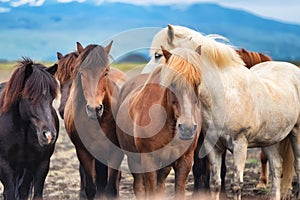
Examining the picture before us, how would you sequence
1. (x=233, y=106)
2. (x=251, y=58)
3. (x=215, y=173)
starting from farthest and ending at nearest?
1. (x=251, y=58)
2. (x=215, y=173)
3. (x=233, y=106)

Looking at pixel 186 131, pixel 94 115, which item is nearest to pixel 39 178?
pixel 94 115

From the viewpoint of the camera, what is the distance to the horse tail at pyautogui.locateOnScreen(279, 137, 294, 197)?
26.2 ft

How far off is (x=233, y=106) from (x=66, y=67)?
251 centimetres

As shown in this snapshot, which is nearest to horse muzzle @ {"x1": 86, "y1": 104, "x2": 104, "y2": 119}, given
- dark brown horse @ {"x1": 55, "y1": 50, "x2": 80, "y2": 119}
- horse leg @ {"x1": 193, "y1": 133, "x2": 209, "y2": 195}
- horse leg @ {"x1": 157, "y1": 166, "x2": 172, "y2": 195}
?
horse leg @ {"x1": 157, "y1": 166, "x2": 172, "y2": 195}

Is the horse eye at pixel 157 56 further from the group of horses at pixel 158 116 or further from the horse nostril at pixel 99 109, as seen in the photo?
the horse nostril at pixel 99 109

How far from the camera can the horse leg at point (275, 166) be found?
755cm

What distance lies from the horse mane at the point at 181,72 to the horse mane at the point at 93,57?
0.78 m

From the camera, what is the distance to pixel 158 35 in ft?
24.4

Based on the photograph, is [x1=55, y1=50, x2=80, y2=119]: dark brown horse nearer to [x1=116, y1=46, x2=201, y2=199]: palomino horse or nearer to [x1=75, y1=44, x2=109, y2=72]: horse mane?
[x1=75, y1=44, x2=109, y2=72]: horse mane

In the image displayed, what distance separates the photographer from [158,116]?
623 centimetres

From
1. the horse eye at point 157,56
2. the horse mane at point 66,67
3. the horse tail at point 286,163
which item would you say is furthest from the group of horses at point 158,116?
the horse mane at point 66,67

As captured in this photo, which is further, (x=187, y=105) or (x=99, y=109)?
(x=99, y=109)

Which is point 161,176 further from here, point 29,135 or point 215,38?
point 215,38

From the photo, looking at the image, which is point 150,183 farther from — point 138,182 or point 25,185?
point 25,185
